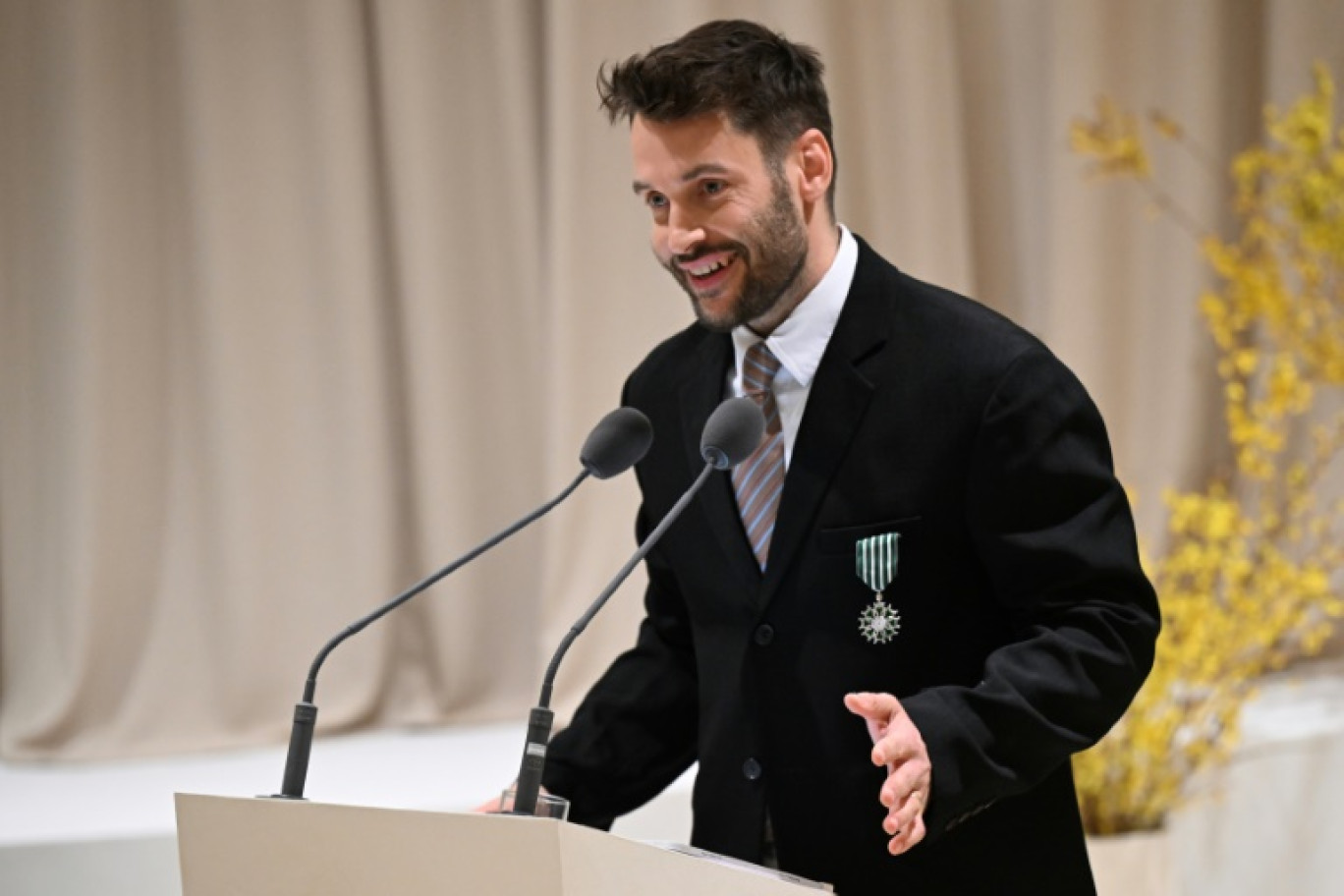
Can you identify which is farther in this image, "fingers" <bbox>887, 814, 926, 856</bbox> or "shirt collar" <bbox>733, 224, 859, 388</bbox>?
"shirt collar" <bbox>733, 224, 859, 388</bbox>

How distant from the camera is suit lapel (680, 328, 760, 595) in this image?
180cm

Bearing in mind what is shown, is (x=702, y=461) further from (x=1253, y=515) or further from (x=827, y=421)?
(x=1253, y=515)

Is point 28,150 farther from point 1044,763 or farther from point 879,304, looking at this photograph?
point 1044,763

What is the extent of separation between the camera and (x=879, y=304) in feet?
5.94

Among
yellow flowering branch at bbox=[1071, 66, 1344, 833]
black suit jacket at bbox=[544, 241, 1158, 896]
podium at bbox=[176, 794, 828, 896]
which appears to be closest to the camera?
podium at bbox=[176, 794, 828, 896]

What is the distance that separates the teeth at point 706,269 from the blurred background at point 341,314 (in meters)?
2.15

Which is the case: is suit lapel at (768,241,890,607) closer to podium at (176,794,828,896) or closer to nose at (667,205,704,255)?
nose at (667,205,704,255)

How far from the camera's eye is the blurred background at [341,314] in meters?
3.89

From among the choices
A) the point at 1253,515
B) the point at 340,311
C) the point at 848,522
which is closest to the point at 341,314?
the point at 340,311

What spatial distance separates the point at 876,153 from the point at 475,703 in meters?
1.55

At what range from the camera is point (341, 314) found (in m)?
3.95

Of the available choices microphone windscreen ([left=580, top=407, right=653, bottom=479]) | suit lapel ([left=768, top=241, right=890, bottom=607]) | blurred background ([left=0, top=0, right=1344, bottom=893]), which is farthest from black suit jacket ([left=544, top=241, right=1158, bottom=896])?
blurred background ([left=0, top=0, right=1344, bottom=893])

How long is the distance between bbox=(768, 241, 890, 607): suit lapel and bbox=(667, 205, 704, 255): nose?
17 centimetres

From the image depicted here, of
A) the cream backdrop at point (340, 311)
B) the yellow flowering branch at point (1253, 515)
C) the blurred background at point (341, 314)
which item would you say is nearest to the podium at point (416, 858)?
the yellow flowering branch at point (1253, 515)
